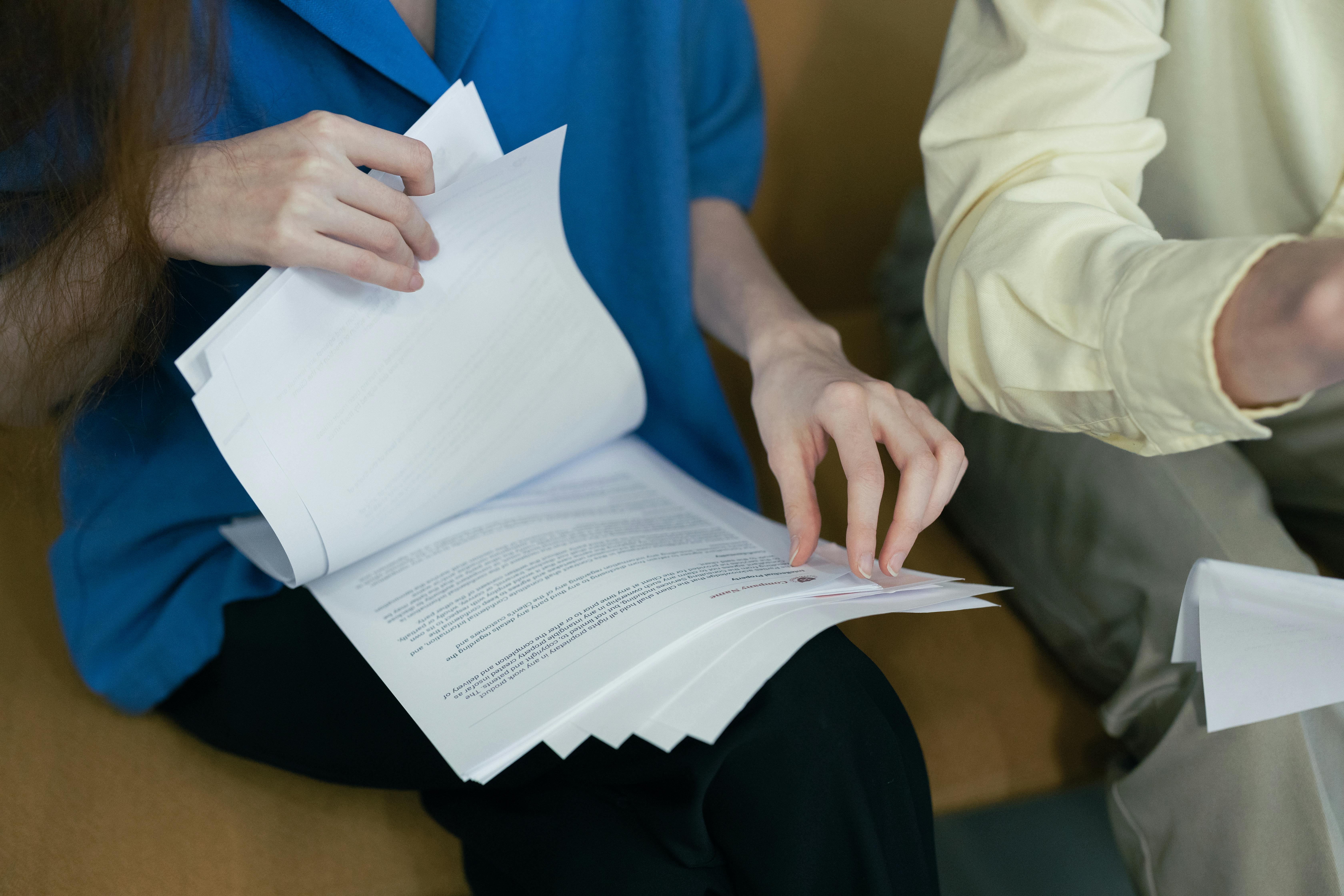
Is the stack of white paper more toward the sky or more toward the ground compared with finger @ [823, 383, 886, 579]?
more toward the ground

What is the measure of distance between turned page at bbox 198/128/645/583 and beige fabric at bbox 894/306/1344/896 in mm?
328

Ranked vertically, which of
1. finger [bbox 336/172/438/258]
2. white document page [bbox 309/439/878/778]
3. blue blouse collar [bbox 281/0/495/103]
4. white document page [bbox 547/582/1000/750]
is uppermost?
blue blouse collar [bbox 281/0/495/103]

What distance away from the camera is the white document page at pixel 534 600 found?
0.38 meters

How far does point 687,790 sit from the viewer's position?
1.35 feet

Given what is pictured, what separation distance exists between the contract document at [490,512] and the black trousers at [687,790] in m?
0.06

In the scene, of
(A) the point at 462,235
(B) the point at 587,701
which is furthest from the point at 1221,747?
(A) the point at 462,235

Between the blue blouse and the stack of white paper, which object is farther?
the blue blouse

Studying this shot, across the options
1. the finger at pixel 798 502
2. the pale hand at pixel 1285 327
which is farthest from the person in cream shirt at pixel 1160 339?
the finger at pixel 798 502

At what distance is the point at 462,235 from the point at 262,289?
0.10 m

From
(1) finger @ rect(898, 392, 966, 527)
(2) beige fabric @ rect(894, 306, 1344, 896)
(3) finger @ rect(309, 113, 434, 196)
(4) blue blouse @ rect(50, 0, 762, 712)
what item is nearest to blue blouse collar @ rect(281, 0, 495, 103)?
(4) blue blouse @ rect(50, 0, 762, 712)

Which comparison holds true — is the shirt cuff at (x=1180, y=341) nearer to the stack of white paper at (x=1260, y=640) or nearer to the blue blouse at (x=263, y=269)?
the stack of white paper at (x=1260, y=640)

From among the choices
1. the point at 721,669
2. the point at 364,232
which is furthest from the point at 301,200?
the point at 721,669

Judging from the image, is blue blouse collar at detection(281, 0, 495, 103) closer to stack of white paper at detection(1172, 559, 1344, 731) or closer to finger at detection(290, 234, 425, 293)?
finger at detection(290, 234, 425, 293)

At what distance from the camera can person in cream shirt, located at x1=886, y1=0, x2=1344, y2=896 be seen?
0.36 m
